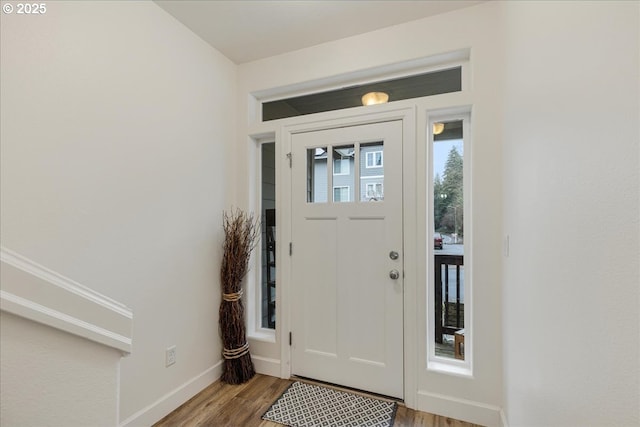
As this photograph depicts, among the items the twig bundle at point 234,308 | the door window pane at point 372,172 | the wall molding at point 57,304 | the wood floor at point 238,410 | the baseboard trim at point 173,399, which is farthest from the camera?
the twig bundle at point 234,308

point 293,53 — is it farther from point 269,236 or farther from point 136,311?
point 136,311

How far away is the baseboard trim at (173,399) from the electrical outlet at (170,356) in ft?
0.64

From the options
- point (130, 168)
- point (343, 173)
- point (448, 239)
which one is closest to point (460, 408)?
point (448, 239)

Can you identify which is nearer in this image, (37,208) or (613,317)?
(613,317)

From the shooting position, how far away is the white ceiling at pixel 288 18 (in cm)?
196

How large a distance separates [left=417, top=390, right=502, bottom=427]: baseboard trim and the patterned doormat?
0.21m

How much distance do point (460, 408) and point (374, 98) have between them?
2.26 metres

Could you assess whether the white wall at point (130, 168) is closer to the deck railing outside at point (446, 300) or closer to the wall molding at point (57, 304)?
the wall molding at point (57, 304)

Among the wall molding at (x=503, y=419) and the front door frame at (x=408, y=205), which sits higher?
the front door frame at (x=408, y=205)

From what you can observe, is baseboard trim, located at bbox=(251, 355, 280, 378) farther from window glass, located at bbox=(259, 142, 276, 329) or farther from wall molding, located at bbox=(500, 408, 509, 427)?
wall molding, located at bbox=(500, 408, 509, 427)

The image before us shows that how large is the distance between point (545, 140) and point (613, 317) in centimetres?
67

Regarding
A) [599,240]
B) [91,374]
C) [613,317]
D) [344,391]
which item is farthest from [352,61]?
[344,391]

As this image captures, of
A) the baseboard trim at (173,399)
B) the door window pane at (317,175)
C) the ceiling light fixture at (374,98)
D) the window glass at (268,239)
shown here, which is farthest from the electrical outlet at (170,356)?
the ceiling light fixture at (374,98)

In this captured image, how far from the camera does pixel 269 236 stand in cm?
271
